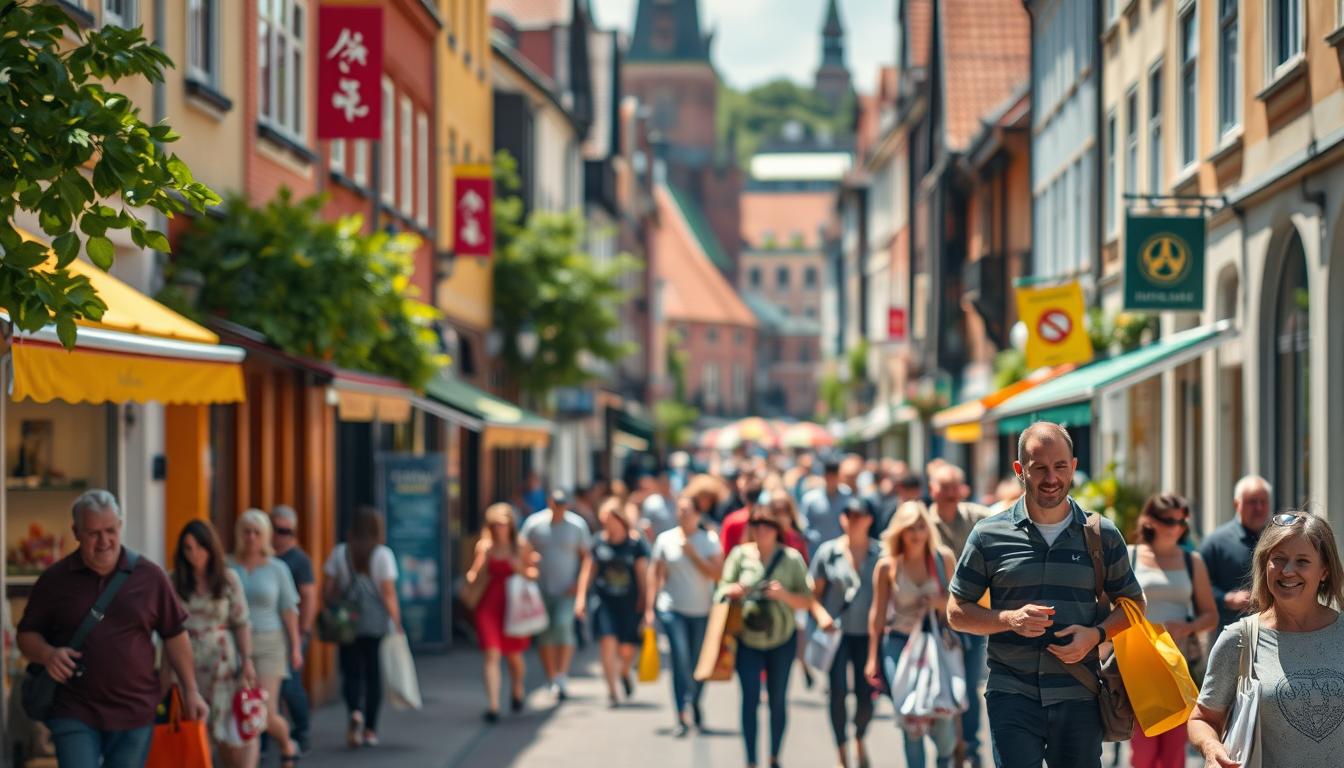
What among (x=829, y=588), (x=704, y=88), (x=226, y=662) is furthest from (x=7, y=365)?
(x=704, y=88)

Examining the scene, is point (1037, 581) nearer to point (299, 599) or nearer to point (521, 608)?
point (299, 599)

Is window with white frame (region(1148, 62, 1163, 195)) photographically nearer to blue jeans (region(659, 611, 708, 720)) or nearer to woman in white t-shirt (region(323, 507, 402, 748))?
blue jeans (region(659, 611, 708, 720))

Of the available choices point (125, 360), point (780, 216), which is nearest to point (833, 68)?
point (780, 216)

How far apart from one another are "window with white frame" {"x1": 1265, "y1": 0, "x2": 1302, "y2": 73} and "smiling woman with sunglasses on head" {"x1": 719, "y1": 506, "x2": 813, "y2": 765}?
541 cm

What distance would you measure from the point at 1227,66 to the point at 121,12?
9.13m

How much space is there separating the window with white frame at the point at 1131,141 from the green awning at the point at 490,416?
722 cm

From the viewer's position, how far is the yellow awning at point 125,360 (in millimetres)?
9508

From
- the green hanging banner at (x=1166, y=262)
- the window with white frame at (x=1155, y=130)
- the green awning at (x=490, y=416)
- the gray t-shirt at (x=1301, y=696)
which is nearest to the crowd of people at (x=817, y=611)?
the gray t-shirt at (x=1301, y=696)

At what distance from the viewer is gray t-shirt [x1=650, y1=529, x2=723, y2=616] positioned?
15.4m

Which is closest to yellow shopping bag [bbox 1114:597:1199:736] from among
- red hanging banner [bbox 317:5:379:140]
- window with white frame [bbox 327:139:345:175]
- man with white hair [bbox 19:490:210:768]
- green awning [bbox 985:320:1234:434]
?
man with white hair [bbox 19:490:210:768]

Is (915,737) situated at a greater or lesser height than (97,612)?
lesser

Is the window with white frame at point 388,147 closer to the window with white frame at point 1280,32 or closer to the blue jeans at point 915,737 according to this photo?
the window with white frame at point 1280,32

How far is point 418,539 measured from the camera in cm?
2005

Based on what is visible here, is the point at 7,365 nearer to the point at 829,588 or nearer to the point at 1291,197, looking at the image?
the point at 829,588
